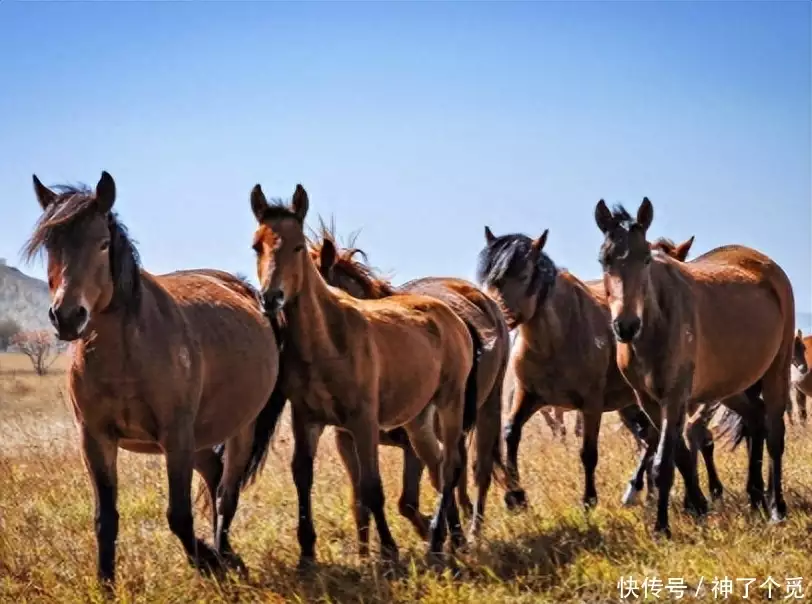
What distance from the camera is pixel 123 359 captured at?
506 cm

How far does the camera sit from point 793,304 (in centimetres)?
838

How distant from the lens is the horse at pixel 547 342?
8406 mm

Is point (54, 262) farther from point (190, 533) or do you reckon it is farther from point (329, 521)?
point (329, 521)

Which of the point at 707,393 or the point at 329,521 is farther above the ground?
the point at 707,393

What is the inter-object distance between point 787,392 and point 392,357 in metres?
3.74

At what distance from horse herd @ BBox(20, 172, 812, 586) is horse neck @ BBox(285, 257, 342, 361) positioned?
13 mm

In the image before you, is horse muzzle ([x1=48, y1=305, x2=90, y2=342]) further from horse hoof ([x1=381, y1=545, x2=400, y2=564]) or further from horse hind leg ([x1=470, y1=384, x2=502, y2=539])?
horse hind leg ([x1=470, y1=384, x2=502, y2=539])

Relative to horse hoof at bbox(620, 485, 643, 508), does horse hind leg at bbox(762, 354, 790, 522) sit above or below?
above

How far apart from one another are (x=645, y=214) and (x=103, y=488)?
4065 millimetres

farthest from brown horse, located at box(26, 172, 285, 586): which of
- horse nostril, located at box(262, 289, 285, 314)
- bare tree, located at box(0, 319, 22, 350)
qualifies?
bare tree, located at box(0, 319, 22, 350)

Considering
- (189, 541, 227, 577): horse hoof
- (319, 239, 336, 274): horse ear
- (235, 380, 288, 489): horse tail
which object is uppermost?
(319, 239, 336, 274): horse ear

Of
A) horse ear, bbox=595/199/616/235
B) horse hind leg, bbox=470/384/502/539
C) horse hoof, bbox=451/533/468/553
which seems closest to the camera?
horse hoof, bbox=451/533/468/553

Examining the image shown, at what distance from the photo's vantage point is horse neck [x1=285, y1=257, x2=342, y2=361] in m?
6.08

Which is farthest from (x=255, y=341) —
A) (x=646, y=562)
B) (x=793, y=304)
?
(x=793, y=304)
